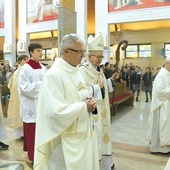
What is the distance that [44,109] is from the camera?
210 cm

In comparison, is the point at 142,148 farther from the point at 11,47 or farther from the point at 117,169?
the point at 11,47

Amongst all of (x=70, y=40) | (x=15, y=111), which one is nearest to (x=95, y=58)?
(x=70, y=40)

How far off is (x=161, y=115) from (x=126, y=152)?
94 centimetres

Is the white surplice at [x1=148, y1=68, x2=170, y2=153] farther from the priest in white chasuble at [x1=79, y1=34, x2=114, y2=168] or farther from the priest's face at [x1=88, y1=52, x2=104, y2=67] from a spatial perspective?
the priest's face at [x1=88, y1=52, x2=104, y2=67]

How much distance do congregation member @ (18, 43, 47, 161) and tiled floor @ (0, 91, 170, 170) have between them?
0.42 m

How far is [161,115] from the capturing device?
15.0 ft

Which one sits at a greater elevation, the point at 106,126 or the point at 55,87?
the point at 55,87

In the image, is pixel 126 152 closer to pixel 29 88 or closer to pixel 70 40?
pixel 29 88

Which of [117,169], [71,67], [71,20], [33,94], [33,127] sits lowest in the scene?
[117,169]

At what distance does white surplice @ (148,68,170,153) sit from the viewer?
450 cm

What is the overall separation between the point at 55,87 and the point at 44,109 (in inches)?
7.9

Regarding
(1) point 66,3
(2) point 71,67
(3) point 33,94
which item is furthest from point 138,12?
(2) point 71,67

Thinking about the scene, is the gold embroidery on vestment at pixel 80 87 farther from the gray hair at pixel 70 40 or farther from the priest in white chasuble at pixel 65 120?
the gray hair at pixel 70 40

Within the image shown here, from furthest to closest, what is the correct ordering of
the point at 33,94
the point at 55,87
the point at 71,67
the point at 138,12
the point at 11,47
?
the point at 11,47 < the point at 138,12 < the point at 33,94 < the point at 71,67 < the point at 55,87
